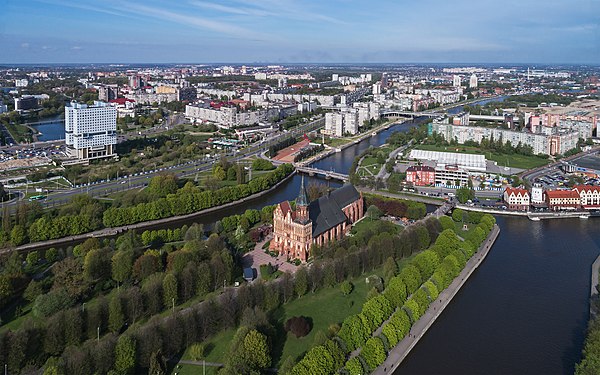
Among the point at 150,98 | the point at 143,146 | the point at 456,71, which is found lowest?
the point at 143,146

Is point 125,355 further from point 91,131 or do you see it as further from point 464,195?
point 91,131

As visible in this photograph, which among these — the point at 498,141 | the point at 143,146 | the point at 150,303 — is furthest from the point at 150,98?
the point at 150,303

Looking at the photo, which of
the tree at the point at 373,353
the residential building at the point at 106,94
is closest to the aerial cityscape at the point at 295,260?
the tree at the point at 373,353

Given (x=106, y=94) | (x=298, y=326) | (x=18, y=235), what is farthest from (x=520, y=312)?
(x=106, y=94)

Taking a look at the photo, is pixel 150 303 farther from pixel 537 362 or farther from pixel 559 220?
pixel 559 220

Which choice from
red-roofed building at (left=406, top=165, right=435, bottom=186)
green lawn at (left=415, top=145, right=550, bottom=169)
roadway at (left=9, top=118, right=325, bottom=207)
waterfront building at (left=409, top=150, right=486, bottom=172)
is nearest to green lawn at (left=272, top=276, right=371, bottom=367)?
red-roofed building at (left=406, top=165, right=435, bottom=186)

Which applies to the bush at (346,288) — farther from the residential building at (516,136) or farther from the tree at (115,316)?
the residential building at (516,136)
